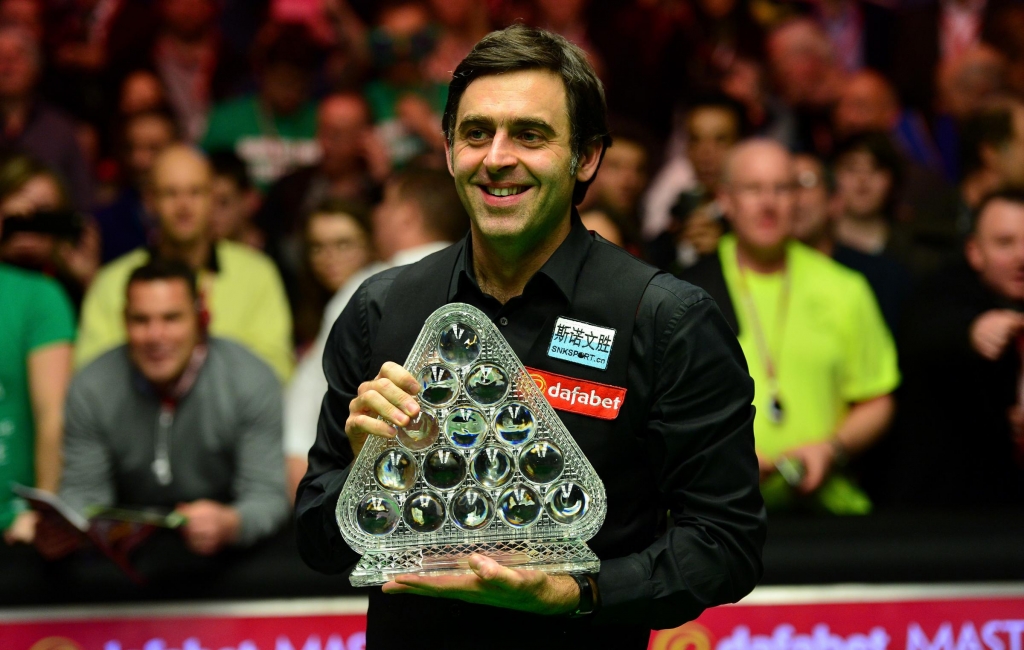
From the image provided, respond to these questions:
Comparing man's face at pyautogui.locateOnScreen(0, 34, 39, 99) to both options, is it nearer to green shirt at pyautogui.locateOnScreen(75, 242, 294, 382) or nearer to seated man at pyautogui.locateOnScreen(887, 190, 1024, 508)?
green shirt at pyautogui.locateOnScreen(75, 242, 294, 382)

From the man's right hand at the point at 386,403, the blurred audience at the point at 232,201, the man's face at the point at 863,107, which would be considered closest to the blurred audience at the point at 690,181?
the man's face at the point at 863,107

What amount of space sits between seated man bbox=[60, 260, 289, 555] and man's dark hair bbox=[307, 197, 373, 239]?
96 centimetres

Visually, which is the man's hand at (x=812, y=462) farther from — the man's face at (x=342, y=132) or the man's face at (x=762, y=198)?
the man's face at (x=342, y=132)

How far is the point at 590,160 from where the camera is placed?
7.77ft

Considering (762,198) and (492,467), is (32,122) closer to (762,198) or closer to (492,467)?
(762,198)

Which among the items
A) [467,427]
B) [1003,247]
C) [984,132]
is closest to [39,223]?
[467,427]

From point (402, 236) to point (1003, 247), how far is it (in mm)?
2152

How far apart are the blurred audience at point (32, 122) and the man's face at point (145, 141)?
0.32 m

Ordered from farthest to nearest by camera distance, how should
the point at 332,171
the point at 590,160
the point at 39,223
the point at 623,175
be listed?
the point at 332,171, the point at 623,175, the point at 39,223, the point at 590,160

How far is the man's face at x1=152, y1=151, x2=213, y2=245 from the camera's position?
5320 millimetres

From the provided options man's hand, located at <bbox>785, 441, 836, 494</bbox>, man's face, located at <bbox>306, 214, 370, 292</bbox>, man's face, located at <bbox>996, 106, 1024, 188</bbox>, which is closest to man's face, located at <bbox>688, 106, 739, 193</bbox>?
man's face, located at <bbox>996, 106, 1024, 188</bbox>

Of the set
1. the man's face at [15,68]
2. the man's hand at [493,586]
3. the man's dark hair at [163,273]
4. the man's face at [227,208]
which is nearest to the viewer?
the man's hand at [493,586]

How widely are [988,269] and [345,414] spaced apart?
10.2 feet

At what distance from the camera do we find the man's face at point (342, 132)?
247 inches
